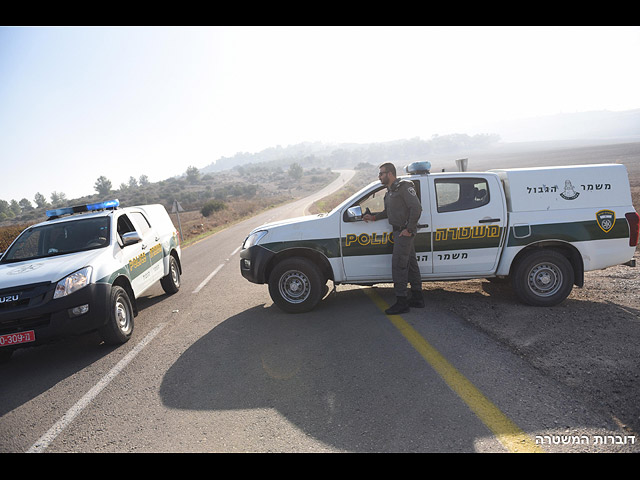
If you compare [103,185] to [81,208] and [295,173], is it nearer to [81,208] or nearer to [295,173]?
[295,173]

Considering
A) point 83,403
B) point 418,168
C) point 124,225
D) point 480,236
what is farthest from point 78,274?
point 480,236

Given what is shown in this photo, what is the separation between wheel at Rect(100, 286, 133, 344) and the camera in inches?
196

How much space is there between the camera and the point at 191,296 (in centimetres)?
751

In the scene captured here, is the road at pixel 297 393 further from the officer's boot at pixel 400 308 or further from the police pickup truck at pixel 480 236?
the police pickup truck at pixel 480 236

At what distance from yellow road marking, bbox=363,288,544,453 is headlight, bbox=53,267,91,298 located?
397 centimetres

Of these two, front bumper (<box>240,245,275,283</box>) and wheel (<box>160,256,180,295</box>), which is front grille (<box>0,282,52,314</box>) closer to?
front bumper (<box>240,245,275,283</box>)

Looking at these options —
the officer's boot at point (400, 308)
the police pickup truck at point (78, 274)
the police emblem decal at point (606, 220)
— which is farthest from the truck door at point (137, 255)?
the police emblem decal at point (606, 220)

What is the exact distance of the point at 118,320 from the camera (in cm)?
516

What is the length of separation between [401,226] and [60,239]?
5.17 metres

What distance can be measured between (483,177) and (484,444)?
13.3 feet

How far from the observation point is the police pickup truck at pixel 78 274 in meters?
4.50

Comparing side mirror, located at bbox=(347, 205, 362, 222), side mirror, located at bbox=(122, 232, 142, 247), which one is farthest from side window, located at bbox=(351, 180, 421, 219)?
side mirror, located at bbox=(122, 232, 142, 247)
